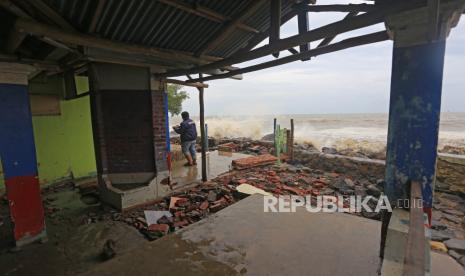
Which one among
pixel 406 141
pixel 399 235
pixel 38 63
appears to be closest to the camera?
pixel 399 235

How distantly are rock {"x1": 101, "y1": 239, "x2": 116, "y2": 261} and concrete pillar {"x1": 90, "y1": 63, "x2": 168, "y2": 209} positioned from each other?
134cm

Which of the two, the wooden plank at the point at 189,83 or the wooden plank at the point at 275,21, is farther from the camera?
the wooden plank at the point at 189,83

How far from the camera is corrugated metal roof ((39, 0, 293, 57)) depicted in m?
2.76

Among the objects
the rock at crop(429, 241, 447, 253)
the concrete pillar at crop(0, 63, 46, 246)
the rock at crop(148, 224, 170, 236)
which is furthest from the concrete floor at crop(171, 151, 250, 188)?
the rock at crop(429, 241, 447, 253)

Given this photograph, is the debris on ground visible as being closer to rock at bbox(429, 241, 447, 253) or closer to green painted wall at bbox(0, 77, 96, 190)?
green painted wall at bbox(0, 77, 96, 190)

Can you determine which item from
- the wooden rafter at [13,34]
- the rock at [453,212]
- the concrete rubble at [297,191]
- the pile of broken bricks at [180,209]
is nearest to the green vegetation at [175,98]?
the concrete rubble at [297,191]

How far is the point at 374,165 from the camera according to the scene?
296 inches

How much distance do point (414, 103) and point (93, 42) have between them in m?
3.64

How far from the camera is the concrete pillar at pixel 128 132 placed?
16.8 feet

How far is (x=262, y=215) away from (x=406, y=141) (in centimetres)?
204

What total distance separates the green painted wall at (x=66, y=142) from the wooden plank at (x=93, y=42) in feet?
15.3

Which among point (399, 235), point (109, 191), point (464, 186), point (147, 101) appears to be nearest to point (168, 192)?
point (109, 191)

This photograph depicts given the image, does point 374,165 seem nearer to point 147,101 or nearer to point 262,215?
point 262,215
